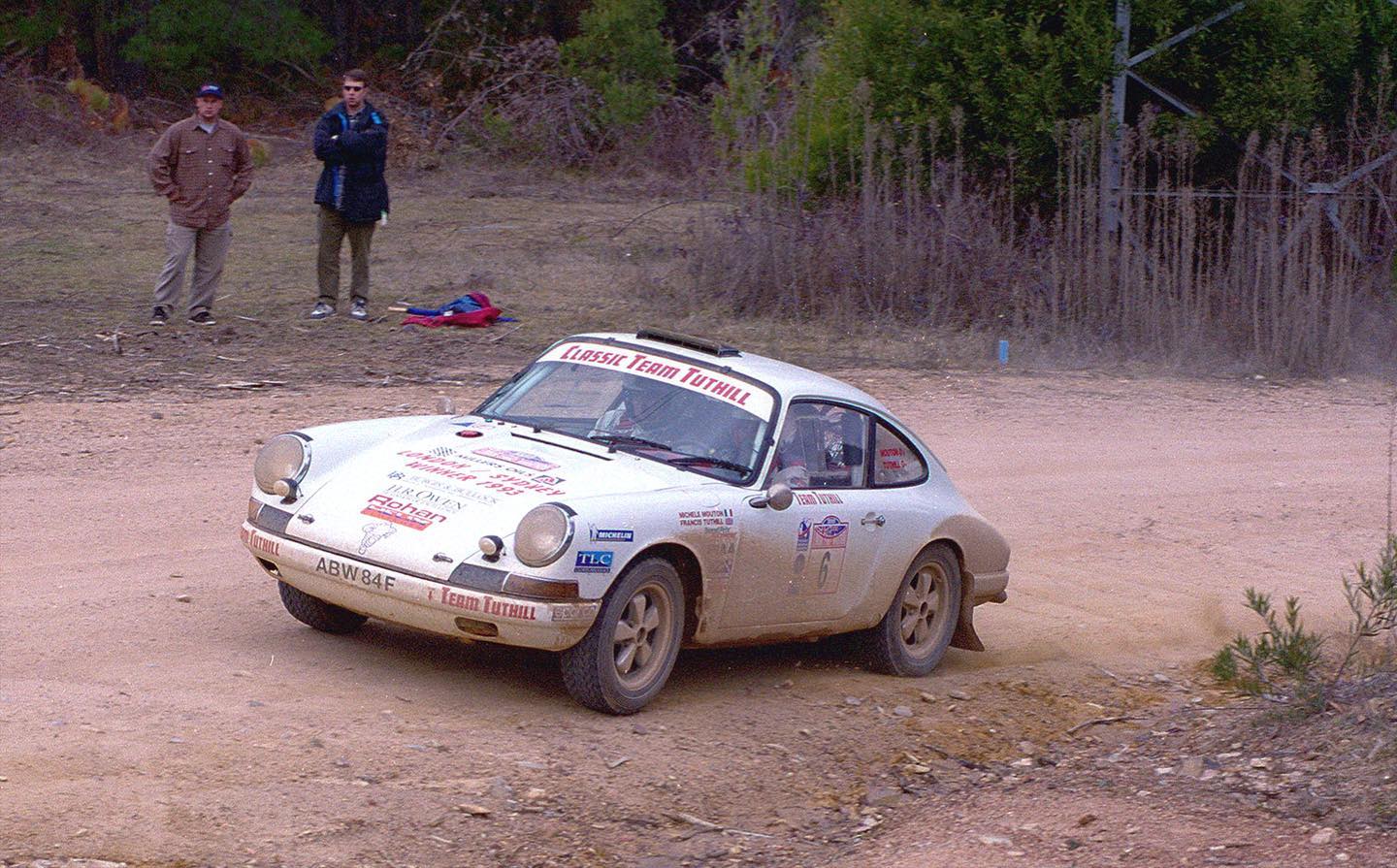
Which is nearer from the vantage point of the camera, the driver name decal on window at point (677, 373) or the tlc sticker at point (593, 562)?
the tlc sticker at point (593, 562)

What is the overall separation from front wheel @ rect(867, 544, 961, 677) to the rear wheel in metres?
2.32

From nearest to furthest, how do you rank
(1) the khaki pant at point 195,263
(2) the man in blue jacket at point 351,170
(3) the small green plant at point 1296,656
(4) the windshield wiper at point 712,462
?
(3) the small green plant at point 1296,656 → (4) the windshield wiper at point 712,462 → (1) the khaki pant at point 195,263 → (2) the man in blue jacket at point 351,170

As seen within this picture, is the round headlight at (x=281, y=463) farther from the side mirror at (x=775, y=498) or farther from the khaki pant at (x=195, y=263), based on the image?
the khaki pant at (x=195, y=263)

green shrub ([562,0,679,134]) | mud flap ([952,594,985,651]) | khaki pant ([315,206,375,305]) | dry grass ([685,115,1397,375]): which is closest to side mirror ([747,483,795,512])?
mud flap ([952,594,985,651])

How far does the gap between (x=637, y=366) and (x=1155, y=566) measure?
4.21 metres

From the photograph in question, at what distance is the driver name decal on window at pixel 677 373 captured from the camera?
24.1ft

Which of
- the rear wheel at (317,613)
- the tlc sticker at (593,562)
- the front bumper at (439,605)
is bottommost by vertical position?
the rear wheel at (317,613)

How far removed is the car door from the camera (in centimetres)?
697

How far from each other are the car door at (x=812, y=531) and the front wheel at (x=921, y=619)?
39cm

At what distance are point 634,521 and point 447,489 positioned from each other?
804 mm

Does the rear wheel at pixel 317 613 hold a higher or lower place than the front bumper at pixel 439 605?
lower

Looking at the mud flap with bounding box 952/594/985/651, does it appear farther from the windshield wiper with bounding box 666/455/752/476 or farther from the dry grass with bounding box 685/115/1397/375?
the dry grass with bounding box 685/115/1397/375

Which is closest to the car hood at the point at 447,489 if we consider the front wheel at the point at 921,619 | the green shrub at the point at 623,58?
the front wheel at the point at 921,619

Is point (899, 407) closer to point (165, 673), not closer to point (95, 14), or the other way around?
point (165, 673)
